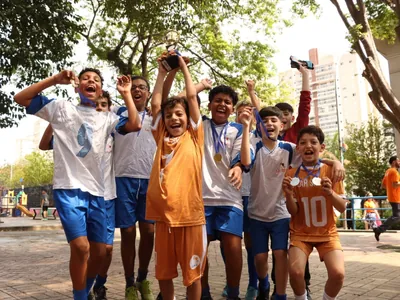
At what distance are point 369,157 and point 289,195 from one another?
83.8 feet

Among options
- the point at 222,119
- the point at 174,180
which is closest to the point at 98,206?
the point at 174,180

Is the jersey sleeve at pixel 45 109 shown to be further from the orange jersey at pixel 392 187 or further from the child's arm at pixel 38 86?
the orange jersey at pixel 392 187

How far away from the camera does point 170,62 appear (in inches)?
133

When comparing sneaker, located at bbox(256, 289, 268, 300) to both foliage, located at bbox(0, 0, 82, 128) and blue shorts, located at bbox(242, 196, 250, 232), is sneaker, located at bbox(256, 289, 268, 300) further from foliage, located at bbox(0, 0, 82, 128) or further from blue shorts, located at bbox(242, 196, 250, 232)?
foliage, located at bbox(0, 0, 82, 128)

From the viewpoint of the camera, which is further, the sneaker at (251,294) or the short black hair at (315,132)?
the sneaker at (251,294)

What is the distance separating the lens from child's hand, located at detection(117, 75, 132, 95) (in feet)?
11.3

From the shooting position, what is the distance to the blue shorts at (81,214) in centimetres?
310

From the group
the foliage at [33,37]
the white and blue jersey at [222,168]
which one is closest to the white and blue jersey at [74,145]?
the white and blue jersey at [222,168]

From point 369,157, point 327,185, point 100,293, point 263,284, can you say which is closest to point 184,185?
point 327,185

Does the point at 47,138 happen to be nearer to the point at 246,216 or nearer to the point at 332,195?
the point at 246,216

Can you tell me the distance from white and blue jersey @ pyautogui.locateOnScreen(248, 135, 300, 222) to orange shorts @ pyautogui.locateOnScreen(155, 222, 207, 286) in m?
0.97

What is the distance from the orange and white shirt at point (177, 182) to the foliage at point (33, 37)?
8202 mm

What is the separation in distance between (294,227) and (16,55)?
30.8 ft

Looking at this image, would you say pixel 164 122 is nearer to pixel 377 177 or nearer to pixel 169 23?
pixel 169 23
